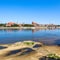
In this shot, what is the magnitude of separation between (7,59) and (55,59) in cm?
752

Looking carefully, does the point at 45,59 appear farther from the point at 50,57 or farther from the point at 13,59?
the point at 13,59

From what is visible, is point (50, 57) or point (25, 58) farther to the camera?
A: point (25, 58)

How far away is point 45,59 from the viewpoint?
24062 mm

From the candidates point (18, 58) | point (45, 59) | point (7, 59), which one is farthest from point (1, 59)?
point (45, 59)

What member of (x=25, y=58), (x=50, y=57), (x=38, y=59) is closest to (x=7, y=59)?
(x=25, y=58)

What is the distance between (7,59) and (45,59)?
5.98 metres

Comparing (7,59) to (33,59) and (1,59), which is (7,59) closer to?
(1,59)

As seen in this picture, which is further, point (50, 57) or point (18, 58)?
point (18, 58)

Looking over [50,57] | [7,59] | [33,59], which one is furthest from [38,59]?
→ [7,59]

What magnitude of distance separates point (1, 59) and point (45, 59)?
7.00 meters

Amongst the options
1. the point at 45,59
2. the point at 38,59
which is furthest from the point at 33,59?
the point at 45,59

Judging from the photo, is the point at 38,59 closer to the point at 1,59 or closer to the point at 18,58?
the point at 18,58

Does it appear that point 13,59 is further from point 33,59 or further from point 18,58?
point 33,59

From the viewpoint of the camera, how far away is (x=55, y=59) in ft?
75.9
